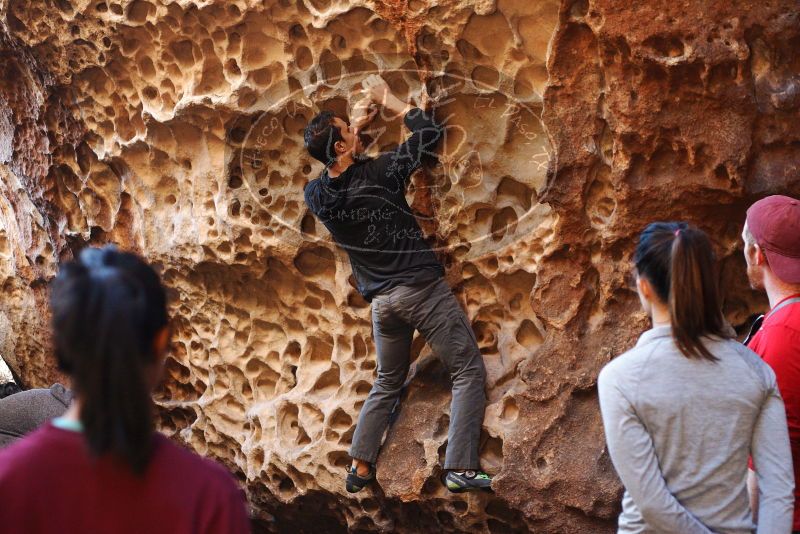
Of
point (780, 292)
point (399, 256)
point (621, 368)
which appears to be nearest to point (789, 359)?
point (780, 292)

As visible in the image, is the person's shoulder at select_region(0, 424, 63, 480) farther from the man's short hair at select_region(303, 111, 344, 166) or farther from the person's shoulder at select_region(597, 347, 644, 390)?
the man's short hair at select_region(303, 111, 344, 166)

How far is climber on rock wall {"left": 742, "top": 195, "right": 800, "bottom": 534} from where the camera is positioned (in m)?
2.24

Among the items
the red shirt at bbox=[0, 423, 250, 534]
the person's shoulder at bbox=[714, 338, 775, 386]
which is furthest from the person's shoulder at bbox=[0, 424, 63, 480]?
the person's shoulder at bbox=[714, 338, 775, 386]

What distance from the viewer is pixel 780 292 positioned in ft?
7.77

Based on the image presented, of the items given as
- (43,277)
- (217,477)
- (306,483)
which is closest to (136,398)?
(217,477)

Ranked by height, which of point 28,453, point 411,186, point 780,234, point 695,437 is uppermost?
point 411,186

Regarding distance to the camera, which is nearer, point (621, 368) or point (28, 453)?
point (28, 453)

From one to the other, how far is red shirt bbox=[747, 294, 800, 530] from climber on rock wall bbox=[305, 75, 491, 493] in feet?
4.51

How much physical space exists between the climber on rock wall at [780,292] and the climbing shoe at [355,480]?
1.81 metres

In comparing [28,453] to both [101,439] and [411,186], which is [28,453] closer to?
[101,439]

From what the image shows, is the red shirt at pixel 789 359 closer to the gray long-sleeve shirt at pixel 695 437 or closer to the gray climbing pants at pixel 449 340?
the gray long-sleeve shirt at pixel 695 437

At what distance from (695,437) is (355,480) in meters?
2.09

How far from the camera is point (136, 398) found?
1348 mm

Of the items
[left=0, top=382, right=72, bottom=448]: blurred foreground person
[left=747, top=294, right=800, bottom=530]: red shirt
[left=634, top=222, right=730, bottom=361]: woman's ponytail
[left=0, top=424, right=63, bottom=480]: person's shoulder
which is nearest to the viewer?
[left=0, top=424, right=63, bottom=480]: person's shoulder
